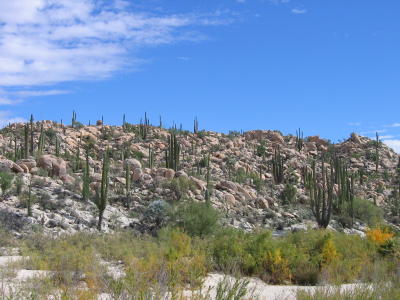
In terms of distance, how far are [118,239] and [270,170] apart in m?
32.9

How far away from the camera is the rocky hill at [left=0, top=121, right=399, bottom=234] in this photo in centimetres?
2570

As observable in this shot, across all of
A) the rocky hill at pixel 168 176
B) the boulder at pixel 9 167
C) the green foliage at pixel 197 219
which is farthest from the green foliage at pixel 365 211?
the boulder at pixel 9 167

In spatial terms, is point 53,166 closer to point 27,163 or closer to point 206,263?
point 27,163

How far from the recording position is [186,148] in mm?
52000

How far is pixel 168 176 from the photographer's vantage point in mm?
34688

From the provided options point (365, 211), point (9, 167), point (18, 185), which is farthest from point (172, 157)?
point (365, 211)

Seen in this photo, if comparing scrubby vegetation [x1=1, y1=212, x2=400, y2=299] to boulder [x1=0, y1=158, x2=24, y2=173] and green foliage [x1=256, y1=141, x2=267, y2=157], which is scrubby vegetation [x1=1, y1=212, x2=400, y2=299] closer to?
boulder [x1=0, y1=158, x2=24, y2=173]

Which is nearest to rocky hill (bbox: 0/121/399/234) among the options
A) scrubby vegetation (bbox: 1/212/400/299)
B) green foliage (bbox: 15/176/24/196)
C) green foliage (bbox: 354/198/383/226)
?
green foliage (bbox: 15/176/24/196)

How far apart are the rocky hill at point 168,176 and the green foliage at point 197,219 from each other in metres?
1.33

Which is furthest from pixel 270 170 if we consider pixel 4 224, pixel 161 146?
pixel 4 224

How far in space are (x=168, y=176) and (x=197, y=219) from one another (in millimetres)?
11595

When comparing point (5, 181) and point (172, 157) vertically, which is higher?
point (172, 157)

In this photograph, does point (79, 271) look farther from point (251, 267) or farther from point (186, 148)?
point (186, 148)

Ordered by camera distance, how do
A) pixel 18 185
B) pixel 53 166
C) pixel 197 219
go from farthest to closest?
pixel 53 166
pixel 18 185
pixel 197 219
